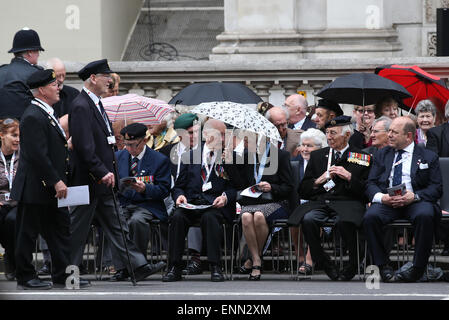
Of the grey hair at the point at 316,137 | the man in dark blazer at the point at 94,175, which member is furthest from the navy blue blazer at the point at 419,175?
the man in dark blazer at the point at 94,175

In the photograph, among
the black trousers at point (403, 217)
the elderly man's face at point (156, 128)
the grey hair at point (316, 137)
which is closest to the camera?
the black trousers at point (403, 217)

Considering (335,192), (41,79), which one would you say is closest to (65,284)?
(41,79)

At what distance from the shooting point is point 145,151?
15117 mm

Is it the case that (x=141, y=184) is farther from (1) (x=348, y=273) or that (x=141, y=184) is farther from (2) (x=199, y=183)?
(1) (x=348, y=273)

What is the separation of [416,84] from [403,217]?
291 centimetres

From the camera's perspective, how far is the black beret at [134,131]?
14.9m

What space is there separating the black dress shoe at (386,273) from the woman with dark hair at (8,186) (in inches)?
155

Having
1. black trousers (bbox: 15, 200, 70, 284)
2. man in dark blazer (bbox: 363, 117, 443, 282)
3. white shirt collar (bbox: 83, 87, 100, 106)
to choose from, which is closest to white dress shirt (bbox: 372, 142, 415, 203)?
man in dark blazer (bbox: 363, 117, 443, 282)

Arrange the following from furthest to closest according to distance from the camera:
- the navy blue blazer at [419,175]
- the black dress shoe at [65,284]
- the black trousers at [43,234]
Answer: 1. the navy blue blazer at [419,175]
2. the black dress shoe at [65,284]
3. the black trousers at [43,234]

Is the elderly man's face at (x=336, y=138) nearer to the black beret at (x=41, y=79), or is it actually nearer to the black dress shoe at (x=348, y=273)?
the black dress shoe at (x=348, y=273)

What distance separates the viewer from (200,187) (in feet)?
48.8

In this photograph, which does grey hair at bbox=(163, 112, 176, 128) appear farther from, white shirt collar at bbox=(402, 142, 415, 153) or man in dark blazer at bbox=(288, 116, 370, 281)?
white shirt collar at bbox=(402, 142, 415, 153)
